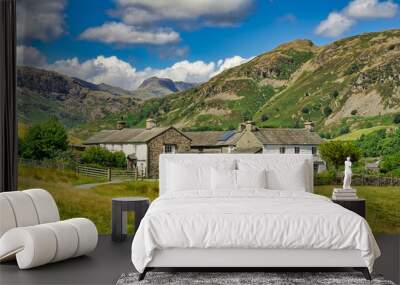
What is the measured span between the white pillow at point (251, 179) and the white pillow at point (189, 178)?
0.35 metres

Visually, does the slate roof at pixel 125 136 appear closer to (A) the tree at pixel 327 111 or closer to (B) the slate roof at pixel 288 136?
(B) the slate roof at pixel 288 136

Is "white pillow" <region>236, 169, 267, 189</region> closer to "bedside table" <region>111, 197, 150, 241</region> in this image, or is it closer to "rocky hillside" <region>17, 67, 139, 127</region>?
"bedside table" <region>111, 197, 150, 241</region>

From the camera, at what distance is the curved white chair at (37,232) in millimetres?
5246

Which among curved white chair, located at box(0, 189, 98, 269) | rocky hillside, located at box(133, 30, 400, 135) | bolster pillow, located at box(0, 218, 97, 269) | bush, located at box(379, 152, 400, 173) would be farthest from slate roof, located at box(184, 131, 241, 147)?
bolster pillow, located at box(0, 218, 97, 269)

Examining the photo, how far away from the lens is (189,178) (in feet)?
22.3

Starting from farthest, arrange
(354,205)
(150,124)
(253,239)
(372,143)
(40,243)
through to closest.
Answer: (150,124), (372,143), (354,205), (40,243), (253,239)

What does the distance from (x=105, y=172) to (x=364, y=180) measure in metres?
3.47

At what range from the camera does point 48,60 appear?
8352mm

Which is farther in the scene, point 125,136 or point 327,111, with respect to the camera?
point 125,136

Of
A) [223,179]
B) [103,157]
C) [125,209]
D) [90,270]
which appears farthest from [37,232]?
[103,157]

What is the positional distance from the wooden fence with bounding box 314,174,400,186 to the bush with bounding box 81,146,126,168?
2649 millimetres

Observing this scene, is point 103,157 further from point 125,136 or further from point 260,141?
point 260,141

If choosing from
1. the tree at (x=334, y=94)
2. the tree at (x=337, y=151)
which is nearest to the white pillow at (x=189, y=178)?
the tree at (x=337, y=151)

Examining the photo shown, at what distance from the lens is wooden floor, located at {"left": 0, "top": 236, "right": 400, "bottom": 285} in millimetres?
4926
